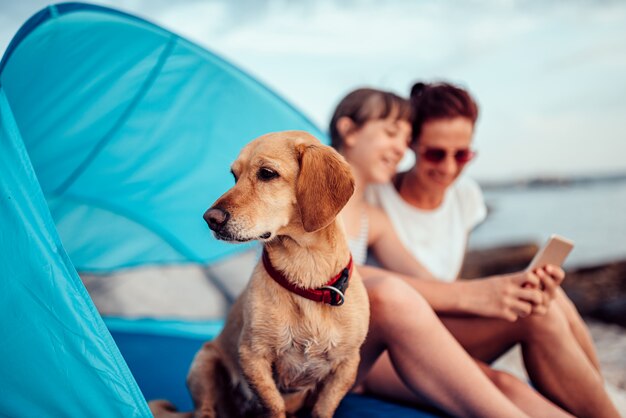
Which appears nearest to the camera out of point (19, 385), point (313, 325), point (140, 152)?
point (19, 385)

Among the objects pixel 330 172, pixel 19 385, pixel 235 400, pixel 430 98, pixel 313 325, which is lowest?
pixel 235 400

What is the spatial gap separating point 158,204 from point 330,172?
1.80 m

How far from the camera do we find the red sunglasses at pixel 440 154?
233 cm

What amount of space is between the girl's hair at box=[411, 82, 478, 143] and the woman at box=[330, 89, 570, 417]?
0.16 metres

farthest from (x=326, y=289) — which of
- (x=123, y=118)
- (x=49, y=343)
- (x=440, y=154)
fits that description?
(x=123, y=118)

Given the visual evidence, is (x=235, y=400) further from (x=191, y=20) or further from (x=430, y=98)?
(x=191, y=20)

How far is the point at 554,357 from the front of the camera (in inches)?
72.9

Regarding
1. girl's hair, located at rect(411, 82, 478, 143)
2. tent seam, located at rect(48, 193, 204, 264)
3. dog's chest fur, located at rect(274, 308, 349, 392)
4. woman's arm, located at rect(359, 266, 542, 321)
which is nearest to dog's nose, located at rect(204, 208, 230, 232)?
dog's chest fur, located at rect(274, 308, 349, 392)

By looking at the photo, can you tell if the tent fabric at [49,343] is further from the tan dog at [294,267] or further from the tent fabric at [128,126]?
the tent fabric at [128,126]

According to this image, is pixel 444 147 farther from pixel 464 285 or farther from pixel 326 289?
pixel 326 289

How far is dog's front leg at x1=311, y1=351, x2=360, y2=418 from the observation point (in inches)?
55.5

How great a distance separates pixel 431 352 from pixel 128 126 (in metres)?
1.74

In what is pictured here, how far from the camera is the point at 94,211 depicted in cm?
290

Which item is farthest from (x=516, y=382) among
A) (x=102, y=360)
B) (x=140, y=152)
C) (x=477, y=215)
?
(x=140, y=152)
